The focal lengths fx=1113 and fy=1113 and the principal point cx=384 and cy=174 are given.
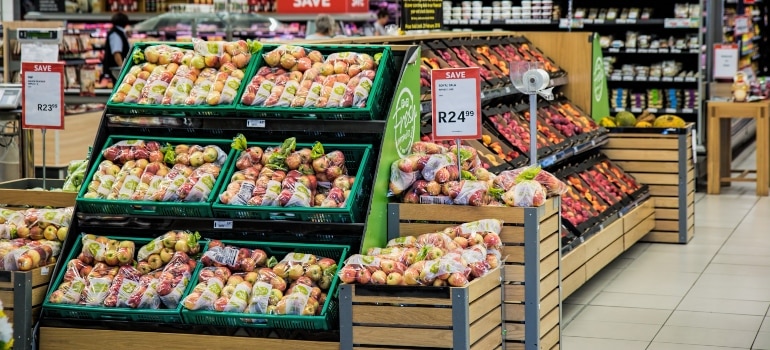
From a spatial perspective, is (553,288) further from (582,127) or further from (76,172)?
(582,127)

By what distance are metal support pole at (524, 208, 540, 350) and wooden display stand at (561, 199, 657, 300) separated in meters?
1.43

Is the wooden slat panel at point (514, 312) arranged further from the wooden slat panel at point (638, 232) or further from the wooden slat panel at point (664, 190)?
the wooden slat panel at point (664, 190)

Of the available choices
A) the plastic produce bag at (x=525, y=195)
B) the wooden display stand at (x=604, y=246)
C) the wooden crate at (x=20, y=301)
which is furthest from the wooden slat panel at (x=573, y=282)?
the wooden crate at (x=20, y=301)

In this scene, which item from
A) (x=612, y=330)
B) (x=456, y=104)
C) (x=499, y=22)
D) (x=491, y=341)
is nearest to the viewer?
(x=491, y=341)

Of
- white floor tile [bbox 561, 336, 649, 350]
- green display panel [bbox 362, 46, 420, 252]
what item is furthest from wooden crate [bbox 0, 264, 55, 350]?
white floor tile [bbox 561, 336, 649, 350]

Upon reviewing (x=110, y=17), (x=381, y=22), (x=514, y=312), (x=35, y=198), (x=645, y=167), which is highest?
(x=110, y=17)

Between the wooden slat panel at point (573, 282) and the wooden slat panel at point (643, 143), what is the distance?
205 centimetres

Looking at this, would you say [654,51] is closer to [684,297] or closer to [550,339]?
[684,297]

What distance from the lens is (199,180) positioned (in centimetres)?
469

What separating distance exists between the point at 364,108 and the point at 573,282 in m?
2.41

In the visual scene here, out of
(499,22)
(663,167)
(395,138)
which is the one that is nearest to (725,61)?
(499,22)

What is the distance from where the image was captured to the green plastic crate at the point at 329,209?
178 inches

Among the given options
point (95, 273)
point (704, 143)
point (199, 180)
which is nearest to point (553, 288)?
point (199, 180)

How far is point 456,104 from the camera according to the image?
488 centimetres
